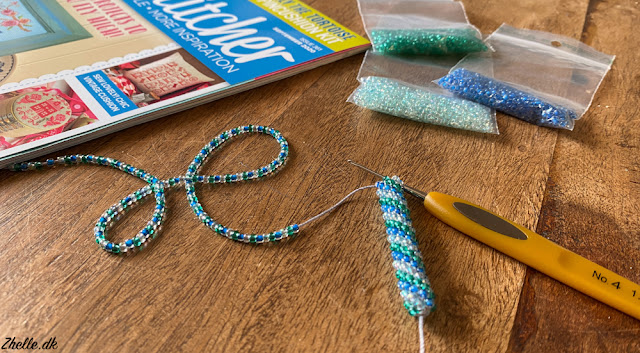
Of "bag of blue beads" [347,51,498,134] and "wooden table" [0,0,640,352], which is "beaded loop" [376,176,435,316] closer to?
"wooden table" [0,0,640,352]

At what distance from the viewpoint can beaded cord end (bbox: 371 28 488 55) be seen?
0.73m

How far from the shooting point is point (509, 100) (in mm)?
639

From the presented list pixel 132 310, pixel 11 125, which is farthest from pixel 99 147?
pixel 132 310

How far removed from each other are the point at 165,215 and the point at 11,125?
20 cm

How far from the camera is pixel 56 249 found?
1.43ft

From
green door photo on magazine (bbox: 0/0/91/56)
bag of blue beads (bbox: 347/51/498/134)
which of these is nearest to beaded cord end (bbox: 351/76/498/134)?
bag of blue beads (bbox: 347/51/498/134)

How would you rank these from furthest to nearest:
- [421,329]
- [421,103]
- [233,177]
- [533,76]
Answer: [533,76] < [421,103] < [233,177] < [421,329]

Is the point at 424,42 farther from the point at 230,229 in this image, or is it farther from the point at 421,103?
the point at 230,229

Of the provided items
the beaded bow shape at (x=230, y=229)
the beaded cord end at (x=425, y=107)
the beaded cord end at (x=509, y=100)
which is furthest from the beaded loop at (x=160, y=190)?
the beaded cord end at (x=509, y=100)

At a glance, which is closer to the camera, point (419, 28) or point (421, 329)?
point (421, 329)

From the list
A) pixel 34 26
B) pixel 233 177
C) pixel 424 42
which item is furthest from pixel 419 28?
pixel 34 26

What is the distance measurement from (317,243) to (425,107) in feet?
0.83

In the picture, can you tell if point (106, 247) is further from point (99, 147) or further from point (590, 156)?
point (590, 156)

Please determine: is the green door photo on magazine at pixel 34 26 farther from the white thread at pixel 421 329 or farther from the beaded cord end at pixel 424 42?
the white thread at pixel 421 329
